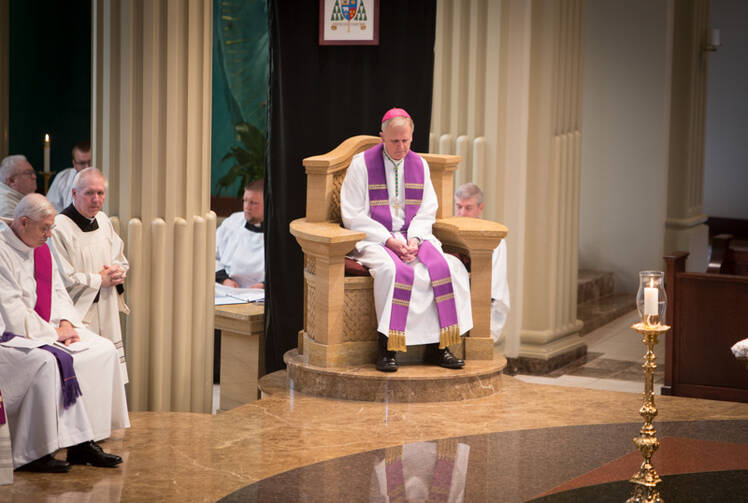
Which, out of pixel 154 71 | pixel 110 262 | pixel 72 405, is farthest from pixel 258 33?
pixel 72 405

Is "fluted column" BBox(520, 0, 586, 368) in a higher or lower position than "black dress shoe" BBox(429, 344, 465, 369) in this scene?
higher

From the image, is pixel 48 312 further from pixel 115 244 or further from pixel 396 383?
pixel 396 383

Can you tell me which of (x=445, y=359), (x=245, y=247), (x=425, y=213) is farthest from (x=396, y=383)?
(x=245, y=247)

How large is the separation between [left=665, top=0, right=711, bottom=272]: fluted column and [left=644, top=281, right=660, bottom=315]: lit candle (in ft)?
25.1

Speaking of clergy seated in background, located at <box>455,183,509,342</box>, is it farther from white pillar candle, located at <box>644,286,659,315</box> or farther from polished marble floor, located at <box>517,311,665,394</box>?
white pillar candle, located at <box>644,286,659,315</box>

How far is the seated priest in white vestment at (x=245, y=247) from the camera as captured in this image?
859cm

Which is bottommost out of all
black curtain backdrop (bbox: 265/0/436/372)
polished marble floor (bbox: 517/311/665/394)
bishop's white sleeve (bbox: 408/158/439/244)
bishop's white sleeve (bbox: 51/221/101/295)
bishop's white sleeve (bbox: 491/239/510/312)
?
polished marble floor (bbox: 517/311/665/394)

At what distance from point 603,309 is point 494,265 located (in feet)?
10.5

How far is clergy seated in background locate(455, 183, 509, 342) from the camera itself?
697cm

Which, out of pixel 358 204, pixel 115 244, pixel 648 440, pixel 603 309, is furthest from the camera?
pixel 603 309

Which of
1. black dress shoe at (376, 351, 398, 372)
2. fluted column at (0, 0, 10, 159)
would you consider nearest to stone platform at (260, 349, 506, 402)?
black dress shoe at (376, 351, 398, 372)

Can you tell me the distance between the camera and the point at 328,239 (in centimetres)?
602

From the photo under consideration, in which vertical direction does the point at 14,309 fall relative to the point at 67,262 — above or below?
below

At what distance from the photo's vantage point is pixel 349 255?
648 centimetres
